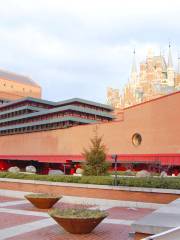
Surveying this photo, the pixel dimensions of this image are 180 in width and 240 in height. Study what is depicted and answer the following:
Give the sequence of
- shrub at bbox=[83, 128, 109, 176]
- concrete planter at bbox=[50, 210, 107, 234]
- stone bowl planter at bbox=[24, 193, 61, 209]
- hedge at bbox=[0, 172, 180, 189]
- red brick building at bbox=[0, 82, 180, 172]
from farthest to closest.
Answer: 1. red brick building at bbox=[0, 82, 180, 172]
2. shrub at bbox=[83, 128, 109, 176]
3. hedge at bbox=[0, 172, 180, 189]
4. stone bowl planter at bbox=[24, 193, 61, 209]
5. concrete planter at bbox=[50, 210, 107, 234]

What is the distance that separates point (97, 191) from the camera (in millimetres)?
18859

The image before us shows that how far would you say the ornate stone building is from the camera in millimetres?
100000

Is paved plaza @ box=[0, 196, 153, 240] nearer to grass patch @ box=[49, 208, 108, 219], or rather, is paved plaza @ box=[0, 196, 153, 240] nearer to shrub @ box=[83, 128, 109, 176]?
grass patch @ box=[49, 208, 108, 219]

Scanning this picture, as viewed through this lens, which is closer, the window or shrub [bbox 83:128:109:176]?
shrub [bbox 83:128:109:176]

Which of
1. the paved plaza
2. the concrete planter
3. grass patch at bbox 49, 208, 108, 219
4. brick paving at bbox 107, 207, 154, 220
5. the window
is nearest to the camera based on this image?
the concrete planter

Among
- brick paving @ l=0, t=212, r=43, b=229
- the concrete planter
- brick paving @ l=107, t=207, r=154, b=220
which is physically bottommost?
brick paving @ l=0, t=212, r=43, b=229

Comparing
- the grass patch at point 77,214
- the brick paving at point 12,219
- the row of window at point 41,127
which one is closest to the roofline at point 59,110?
the row of window at point 41,127

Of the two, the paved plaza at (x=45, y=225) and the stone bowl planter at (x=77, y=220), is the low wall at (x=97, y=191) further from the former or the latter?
the stone bowl planter at (x=77, y=220)

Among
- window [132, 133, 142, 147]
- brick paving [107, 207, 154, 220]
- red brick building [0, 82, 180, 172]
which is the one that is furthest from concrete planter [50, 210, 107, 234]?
window [132, 133, 142, 147]

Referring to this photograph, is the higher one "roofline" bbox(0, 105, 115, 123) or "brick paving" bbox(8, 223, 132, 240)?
"roofline" bbox(0, 105, 115, 123)

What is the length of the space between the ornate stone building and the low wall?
75554 mm

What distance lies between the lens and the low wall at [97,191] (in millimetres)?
16870

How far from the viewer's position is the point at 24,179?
74.0 ft

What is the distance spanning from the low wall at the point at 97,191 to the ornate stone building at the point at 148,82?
75.6m
